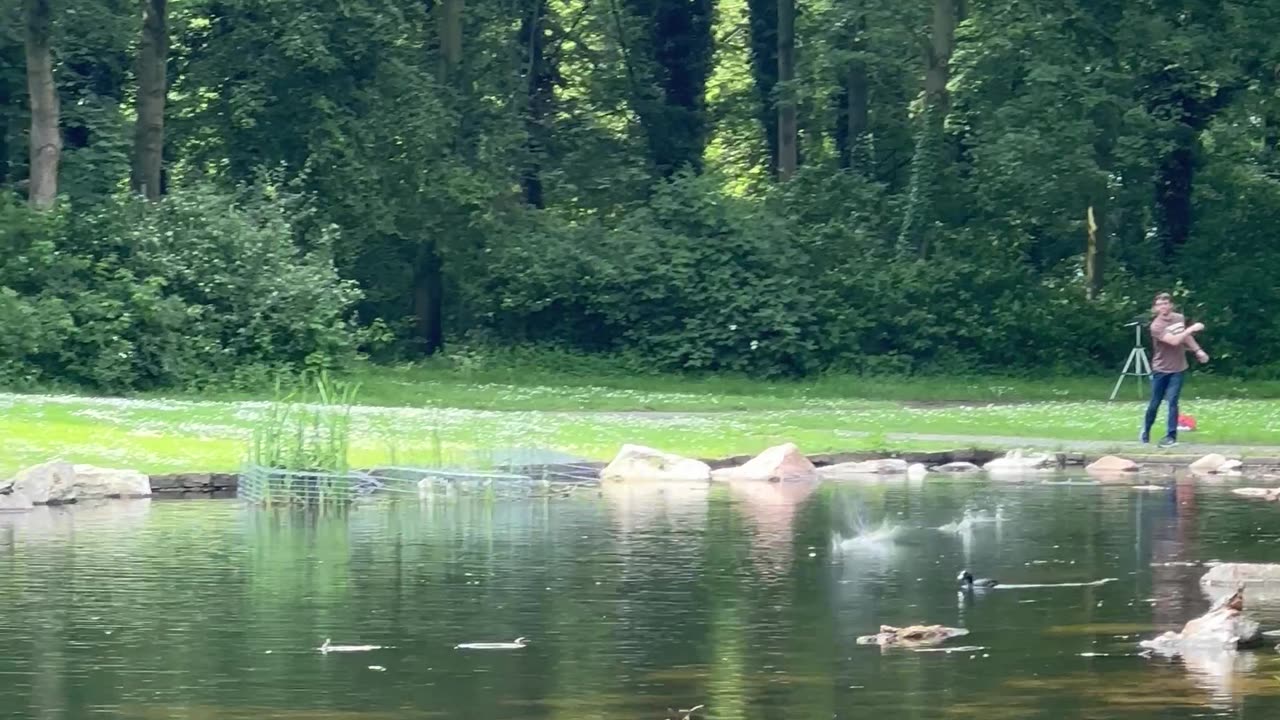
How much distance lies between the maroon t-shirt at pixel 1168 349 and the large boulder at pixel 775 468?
4768mm

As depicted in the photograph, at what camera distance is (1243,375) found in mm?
42625

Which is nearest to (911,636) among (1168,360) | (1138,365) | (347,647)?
(347,647)

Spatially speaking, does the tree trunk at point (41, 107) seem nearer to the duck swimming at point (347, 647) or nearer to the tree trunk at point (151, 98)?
the tree trunk at point (151, 98)

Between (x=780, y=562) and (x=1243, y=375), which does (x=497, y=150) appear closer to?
(x=1243, y=375)

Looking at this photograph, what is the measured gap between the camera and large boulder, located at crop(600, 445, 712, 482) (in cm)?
2483

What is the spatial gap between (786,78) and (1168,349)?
24939mm

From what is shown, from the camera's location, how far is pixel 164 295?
3919 centimetres

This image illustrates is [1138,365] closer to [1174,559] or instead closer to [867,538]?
[867,538]

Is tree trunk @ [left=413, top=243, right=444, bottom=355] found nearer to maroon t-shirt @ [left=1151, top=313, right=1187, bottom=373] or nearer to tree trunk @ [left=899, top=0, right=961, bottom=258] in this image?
tree trunk @ [left=899, top=0, right=961, bottom=258]

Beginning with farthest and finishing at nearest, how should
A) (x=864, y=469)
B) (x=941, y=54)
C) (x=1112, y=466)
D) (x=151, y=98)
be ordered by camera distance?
(x=941, y=54) → (x=151, y=98) → (x=864, y=469) → (x=1112, y=466)

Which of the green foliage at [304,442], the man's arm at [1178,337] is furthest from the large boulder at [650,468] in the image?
the man's arm at [1178,337]

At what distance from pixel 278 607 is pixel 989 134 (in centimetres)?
3099

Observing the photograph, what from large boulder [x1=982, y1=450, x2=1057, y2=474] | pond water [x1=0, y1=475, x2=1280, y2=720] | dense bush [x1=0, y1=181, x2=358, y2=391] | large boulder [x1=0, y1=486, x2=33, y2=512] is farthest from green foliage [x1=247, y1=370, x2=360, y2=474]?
dense bush [x1=0, y1=181, x2=358, y2=391]

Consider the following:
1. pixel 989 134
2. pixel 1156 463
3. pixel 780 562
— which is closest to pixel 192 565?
pixel 780 562
